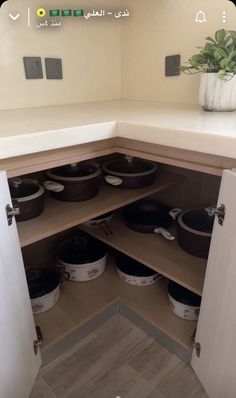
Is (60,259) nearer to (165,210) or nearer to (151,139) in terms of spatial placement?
(165,210)

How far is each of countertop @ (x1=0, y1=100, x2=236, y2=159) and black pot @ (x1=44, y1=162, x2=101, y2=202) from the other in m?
0.23

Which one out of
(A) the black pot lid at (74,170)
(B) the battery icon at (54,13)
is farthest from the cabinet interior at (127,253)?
(B) the battery icon at (54,13)

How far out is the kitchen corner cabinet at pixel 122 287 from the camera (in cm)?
72

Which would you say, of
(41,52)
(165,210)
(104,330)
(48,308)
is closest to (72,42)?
(41,52)

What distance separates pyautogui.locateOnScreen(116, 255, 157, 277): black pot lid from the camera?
1339mm

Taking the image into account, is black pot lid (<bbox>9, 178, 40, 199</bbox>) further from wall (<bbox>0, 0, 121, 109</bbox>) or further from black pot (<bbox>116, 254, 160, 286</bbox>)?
black pot (<bbox>116, 254, 160, 286</bbox>)

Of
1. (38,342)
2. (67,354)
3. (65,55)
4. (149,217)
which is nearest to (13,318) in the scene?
(38,342)

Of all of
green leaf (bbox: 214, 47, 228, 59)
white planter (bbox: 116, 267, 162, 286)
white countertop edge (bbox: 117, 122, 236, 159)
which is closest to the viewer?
white countertop edge (bbox: 117, 122, 236, 159)

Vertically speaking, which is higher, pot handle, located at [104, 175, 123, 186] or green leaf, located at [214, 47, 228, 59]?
green leaf, located at [214, 47, 228, 59]

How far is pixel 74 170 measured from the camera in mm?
1149

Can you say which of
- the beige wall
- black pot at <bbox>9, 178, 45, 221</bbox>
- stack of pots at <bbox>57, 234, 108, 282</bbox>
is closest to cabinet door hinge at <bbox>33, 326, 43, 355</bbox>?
stack of pots at <bbox>57, 234, 108, 282</bbox>

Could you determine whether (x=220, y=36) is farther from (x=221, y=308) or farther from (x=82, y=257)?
(x=82, y=257)

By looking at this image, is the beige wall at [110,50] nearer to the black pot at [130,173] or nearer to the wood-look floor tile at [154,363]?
the black pot at [130,173]

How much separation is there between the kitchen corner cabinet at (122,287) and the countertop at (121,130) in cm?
7
